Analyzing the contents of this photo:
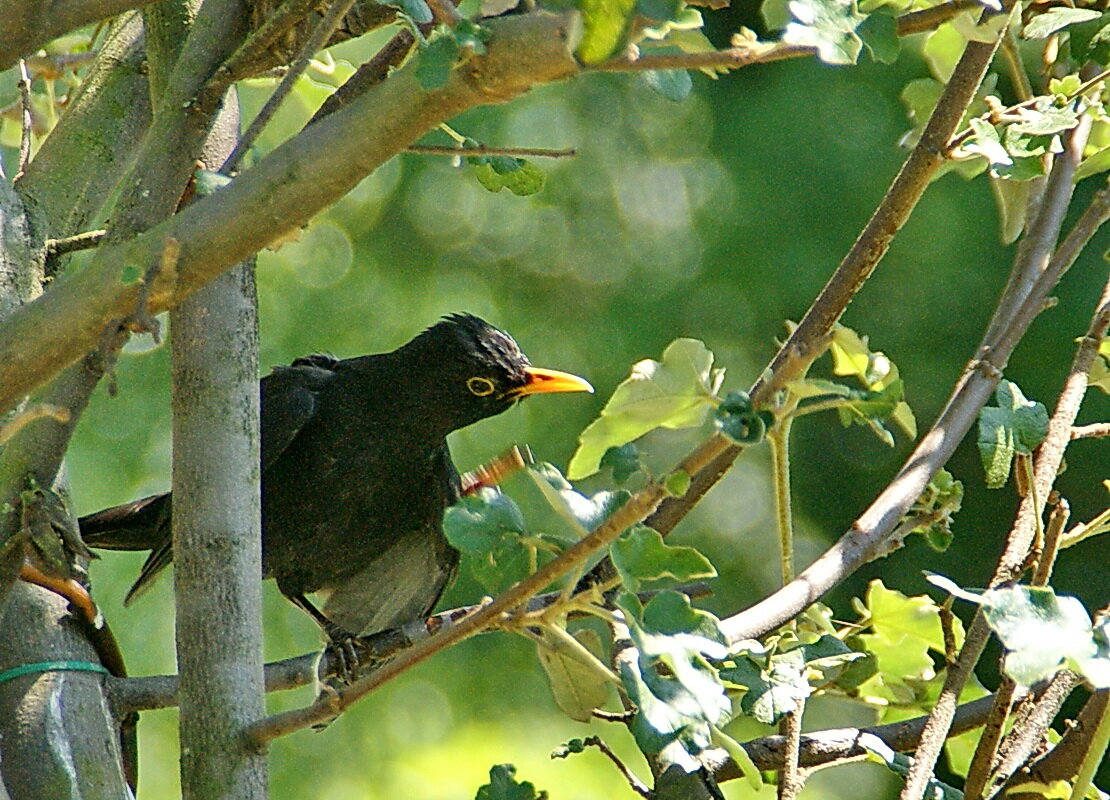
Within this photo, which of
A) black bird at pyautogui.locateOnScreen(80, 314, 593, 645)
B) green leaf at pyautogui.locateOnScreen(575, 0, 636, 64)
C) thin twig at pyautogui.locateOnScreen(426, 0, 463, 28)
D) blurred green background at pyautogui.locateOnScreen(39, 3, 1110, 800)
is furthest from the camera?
blurred green background at pyautogui.locateOnScreen(39, 3, 1110, 800)

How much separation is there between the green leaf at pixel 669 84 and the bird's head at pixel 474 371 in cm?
188

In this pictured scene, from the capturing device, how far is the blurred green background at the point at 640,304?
207 inches

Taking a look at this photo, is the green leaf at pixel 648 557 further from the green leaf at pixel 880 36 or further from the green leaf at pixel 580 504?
the green leaf at pixel 880 36

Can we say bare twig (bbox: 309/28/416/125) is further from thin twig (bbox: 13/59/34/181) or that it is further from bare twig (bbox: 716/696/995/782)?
bare twig (bbox: 716/696/995/782)

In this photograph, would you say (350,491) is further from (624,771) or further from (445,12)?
(445,12)

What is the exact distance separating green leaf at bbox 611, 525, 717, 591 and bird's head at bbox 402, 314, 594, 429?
6.69 feet

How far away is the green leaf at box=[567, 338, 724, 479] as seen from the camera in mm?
1094

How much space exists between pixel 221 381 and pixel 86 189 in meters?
0.53

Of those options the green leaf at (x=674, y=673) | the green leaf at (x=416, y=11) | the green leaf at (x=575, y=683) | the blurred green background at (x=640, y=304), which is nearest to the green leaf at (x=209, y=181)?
the green leaf at (x=416, y=11)

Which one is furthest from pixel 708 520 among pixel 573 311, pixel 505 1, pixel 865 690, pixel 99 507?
pixel 505 1

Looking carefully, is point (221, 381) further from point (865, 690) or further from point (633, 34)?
point (865, 690)

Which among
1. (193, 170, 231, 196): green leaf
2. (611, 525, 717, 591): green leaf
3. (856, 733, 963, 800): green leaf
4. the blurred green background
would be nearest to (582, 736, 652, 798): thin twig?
(856, 733, 963, 800): green leaf

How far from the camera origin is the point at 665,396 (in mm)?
1098

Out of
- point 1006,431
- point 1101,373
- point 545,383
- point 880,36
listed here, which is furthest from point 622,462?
point 545,383
